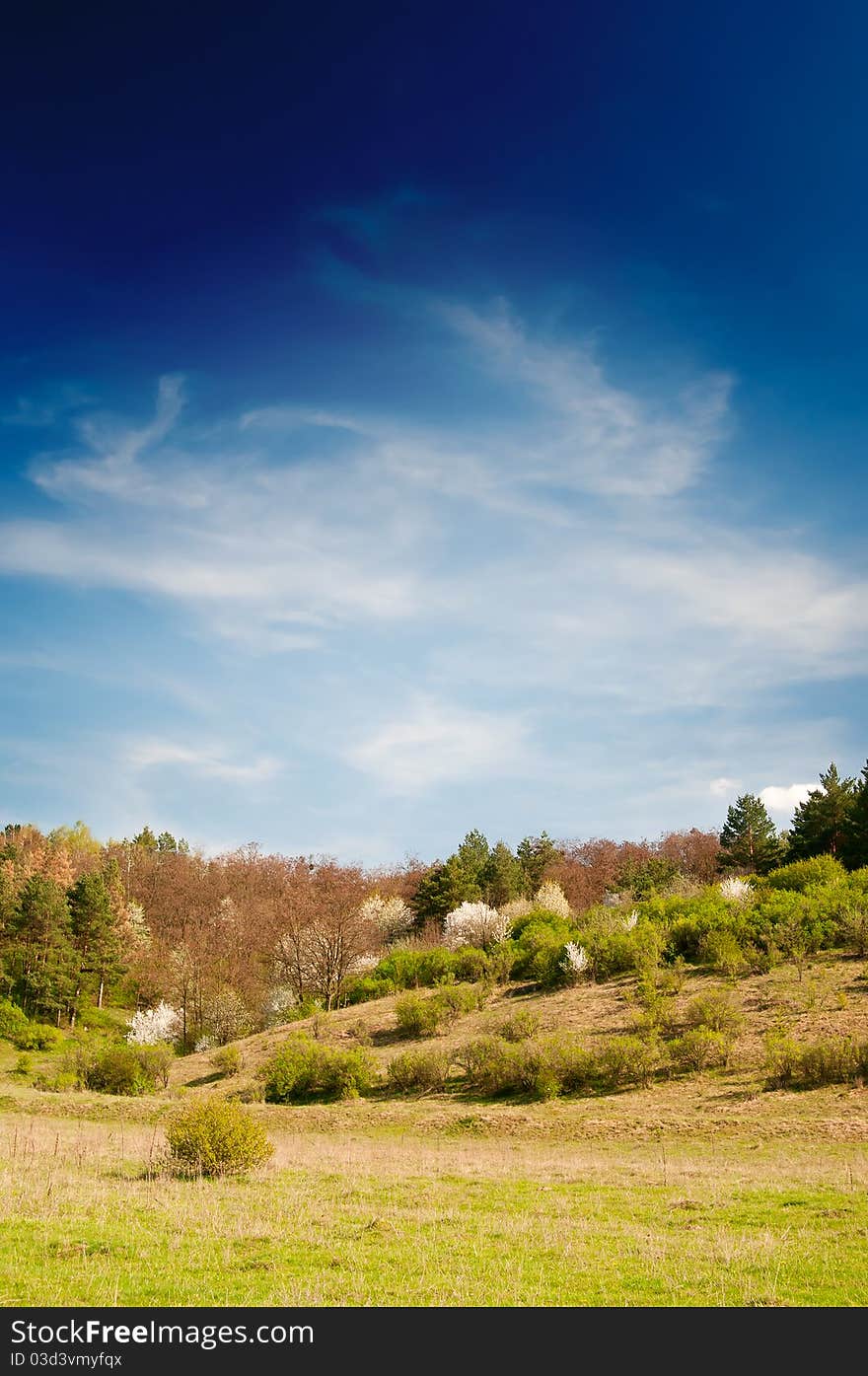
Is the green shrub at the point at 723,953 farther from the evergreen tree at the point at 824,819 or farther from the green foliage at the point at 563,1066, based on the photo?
the evergreen tree at the point at 824,819

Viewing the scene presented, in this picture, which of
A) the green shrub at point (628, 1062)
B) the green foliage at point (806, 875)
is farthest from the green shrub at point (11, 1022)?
the green foliage at point (806, 875)

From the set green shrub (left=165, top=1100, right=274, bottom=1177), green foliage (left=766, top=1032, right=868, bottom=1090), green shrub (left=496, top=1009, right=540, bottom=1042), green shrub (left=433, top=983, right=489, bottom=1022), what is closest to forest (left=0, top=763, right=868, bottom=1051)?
green shrub (left=433, top=983, right=489, bottom=1022)

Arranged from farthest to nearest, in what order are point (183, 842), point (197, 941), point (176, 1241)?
point (183, 842)
point (197, 941)
point (176, 1241)

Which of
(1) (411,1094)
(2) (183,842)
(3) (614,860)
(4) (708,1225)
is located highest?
(2) (183,842)

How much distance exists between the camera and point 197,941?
66.8 m

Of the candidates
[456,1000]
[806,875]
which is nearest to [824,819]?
[806,875]

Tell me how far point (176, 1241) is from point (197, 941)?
199ft

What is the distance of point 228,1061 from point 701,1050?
22.4m

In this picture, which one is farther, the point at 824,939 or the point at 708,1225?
the point at 824,939

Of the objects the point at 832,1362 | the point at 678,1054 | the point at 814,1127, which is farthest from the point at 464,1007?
the point at 832,1362

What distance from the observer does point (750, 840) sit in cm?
7019

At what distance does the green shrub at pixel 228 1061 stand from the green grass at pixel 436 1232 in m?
21.2

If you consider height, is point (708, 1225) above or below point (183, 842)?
below

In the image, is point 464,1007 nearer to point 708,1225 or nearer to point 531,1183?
point 531,1183
